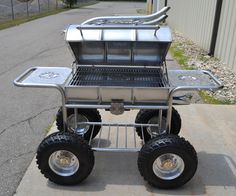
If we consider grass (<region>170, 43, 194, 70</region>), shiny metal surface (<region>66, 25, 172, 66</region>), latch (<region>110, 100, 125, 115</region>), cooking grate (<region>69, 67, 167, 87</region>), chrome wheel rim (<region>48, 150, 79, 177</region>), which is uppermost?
shiny metal surface (<region>66, 25, 172, 66</region>)

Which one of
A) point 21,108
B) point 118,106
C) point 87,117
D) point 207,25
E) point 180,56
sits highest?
point 118,106

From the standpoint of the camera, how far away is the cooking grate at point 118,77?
11.4 ft

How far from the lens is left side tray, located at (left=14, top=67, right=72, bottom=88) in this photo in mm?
3164

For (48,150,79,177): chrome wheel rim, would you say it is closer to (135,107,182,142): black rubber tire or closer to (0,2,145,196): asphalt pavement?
(0,2,145,196): asphalt pavement

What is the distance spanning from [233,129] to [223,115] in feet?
1.58

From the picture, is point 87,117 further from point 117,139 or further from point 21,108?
point 21,108

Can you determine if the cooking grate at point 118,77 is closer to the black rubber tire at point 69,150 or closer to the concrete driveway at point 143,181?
the black rubber tire at point 69,150

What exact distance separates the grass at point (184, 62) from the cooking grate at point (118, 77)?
2278mm

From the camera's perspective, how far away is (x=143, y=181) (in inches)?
133

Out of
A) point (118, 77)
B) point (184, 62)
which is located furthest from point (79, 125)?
point (184, 62)

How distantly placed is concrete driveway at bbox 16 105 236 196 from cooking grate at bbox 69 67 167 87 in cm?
88

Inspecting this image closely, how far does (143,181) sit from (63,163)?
0.82 metres

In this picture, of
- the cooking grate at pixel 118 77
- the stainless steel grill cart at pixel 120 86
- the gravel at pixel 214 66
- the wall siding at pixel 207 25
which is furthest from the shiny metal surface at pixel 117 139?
the wall siding at pixel 207 25

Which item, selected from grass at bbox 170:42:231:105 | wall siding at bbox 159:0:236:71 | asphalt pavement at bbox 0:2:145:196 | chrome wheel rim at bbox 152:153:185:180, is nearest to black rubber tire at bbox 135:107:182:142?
chrome wheel rim at bbox 152:153:185:180
